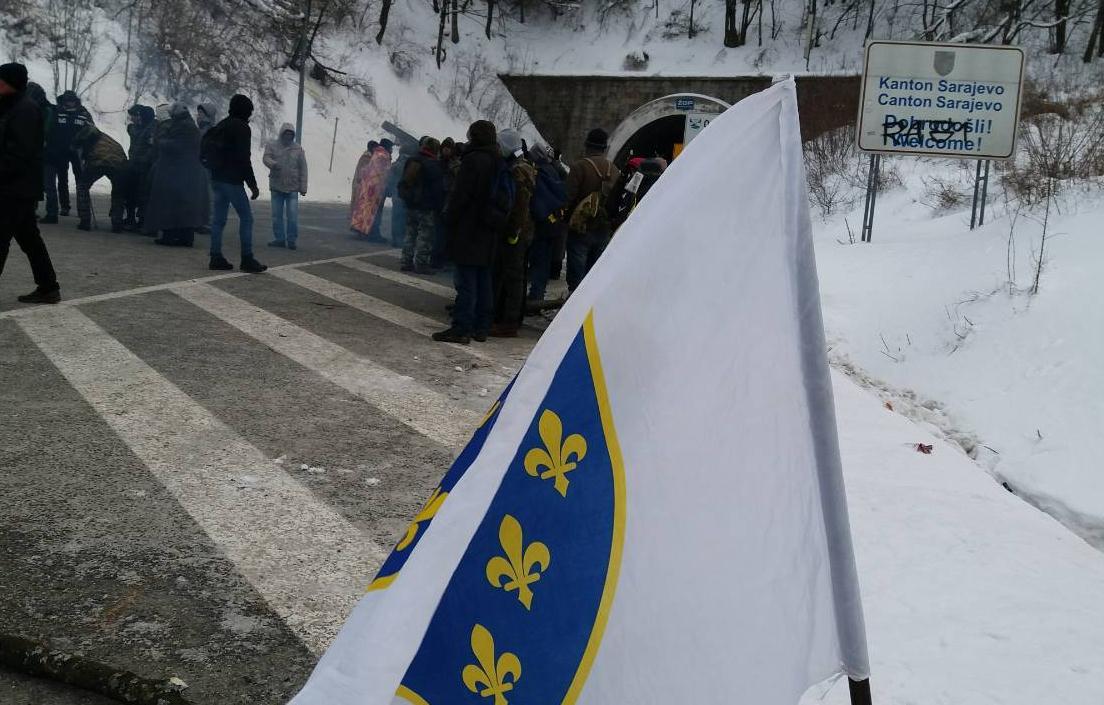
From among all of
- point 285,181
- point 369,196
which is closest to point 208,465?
point 285,181

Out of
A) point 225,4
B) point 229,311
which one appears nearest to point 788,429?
point 229,311

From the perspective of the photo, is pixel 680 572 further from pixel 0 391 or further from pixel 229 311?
pixel 229 311

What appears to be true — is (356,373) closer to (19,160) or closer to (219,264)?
(19,160)

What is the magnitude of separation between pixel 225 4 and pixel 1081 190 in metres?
32.5

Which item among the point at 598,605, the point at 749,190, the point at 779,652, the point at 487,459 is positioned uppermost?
the point at 749,190

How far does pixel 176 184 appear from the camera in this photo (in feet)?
40.7

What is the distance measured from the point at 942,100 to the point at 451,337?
728 cm

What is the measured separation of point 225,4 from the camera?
3528 centimetres

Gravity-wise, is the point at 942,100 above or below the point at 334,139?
below

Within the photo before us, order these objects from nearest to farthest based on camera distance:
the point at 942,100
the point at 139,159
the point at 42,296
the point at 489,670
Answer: the point at 489,670
the point at 42,296
the point at 942,100
the point at 139,159

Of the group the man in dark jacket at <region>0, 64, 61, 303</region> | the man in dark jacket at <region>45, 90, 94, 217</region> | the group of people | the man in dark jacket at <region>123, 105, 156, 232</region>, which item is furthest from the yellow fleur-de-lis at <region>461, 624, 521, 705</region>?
the man in dark jacket at <region>45, 90, 94, 217</region>

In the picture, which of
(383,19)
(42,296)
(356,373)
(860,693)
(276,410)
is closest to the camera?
(860,693)

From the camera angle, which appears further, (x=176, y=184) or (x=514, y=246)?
(x=176, y=184)

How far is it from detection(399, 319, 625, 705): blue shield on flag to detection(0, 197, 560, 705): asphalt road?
4.91ft
